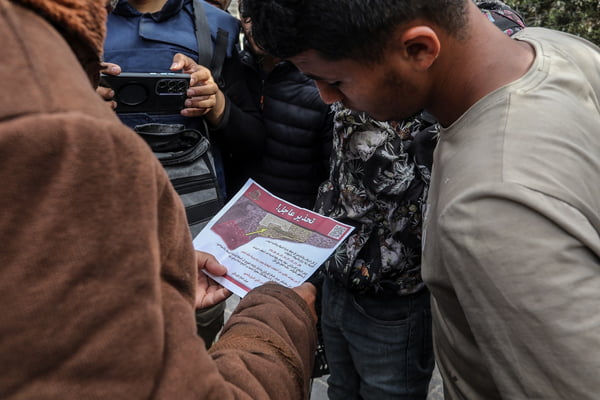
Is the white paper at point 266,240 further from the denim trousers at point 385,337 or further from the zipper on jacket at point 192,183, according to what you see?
the denim trousers at point 385,337

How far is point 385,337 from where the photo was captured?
169 centimetres

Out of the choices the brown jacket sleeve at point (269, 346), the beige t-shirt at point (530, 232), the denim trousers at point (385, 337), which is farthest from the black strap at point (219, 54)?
the beige t-shirt at point (530, 232)

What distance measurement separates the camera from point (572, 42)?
1101mm

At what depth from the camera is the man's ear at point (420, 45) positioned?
937 mm

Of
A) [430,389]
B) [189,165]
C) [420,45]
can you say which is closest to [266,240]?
[189,165]

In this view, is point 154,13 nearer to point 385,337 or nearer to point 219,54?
point 219,54

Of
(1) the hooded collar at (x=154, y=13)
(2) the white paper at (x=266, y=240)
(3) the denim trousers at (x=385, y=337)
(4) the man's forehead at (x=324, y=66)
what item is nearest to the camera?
(4) the man's forehead at (x=324, y=66)

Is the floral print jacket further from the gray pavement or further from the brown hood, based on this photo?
the gray pavement

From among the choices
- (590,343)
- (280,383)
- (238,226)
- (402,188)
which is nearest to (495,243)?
(590,343)

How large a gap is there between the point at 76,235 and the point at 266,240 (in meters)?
0.96

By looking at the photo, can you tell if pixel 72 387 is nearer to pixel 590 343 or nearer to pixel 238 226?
pixel 590 343

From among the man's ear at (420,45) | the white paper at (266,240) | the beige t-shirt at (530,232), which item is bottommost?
the white paper at (266,240)

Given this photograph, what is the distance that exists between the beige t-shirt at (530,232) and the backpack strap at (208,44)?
4.17 feet

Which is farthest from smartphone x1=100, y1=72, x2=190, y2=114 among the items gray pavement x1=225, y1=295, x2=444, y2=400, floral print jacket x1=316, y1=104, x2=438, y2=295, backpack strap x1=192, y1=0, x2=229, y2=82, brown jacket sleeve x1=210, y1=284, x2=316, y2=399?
gray pavement x1=225, y1=295, x2=444, y2=400
